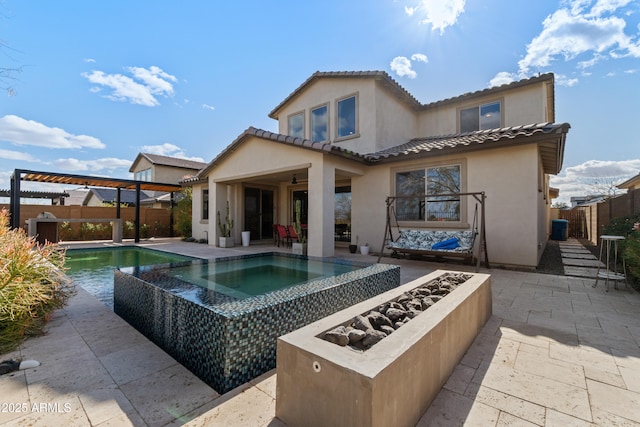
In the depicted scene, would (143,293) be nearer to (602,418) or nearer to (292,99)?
(602,418)

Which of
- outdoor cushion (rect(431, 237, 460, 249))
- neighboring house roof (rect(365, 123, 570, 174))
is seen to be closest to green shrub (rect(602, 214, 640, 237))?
neighboring house roof (rect(365, 123, 570, 174))

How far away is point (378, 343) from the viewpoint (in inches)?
75.3

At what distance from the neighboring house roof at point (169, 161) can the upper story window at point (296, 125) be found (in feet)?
56.1

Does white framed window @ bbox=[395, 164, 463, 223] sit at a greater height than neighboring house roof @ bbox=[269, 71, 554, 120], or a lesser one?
lesser

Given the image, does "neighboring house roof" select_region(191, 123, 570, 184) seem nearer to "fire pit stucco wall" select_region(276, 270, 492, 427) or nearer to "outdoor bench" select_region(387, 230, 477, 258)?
"outdoor bench" select_region(387, 230, 477, 258)

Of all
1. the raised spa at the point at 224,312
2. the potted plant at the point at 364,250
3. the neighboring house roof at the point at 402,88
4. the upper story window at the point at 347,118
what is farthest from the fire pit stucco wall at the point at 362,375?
the neighboring house roof at the point at 402,88

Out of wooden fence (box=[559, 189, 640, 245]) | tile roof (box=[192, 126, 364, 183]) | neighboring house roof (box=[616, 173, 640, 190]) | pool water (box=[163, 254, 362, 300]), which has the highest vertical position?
tile roof (box=[192, 126, 364, 183])

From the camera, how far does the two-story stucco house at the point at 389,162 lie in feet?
24.8

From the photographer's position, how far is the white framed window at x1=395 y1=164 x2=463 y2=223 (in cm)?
855

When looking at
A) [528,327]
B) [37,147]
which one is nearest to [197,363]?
[528,327]

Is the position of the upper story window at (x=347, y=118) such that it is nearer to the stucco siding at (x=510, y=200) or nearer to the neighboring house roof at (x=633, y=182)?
the stucco siding at (x=510, y=200)

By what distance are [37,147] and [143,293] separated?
34.1 m

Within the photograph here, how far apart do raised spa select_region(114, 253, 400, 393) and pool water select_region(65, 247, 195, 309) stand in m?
1.41

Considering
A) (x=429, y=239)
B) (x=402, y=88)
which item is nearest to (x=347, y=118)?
(x=402, y=88)
